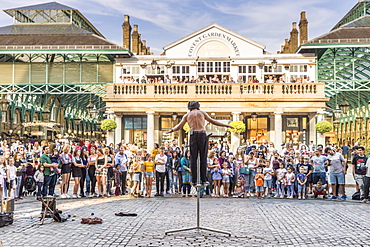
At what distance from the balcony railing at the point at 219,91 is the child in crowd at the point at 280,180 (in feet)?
34.2

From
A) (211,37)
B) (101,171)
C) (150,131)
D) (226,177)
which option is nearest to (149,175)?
(101,171)

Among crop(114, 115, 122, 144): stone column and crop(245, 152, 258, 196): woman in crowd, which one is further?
crop(114, 115, 122, 144): stone column

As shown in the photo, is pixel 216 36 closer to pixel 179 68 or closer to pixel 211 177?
pixel 179 68

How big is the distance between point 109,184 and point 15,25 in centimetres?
2507

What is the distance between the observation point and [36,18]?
37.3 metres

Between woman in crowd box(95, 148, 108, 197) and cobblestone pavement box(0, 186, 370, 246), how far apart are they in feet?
4.70

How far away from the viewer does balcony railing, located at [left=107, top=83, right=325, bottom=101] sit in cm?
2509

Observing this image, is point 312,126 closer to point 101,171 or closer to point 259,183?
point 259,183

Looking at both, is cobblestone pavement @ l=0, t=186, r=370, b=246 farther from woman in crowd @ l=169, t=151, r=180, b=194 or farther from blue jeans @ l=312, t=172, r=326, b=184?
woman in crowd @ l=169, t=151, r=180, b=194

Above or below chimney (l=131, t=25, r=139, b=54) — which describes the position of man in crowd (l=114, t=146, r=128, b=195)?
below

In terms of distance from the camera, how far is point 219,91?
83.3 feet

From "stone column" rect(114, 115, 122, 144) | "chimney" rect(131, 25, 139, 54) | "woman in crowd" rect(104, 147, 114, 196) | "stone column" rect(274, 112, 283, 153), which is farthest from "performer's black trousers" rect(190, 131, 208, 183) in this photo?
"chimney" rect(131, 25, 139, 54)

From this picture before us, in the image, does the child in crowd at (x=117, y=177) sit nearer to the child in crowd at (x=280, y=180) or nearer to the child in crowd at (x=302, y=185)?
the child in crowd at (x=280, y=180)

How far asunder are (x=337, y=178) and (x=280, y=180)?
1870 millimetres
